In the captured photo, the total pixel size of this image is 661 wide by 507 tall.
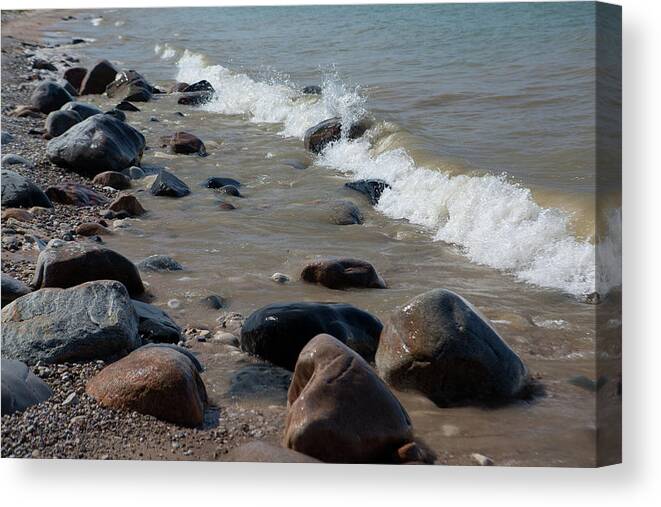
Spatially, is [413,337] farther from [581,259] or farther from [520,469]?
[581,259]

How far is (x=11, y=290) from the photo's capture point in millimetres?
5012

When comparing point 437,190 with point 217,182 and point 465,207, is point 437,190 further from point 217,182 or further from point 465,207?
point 217,182

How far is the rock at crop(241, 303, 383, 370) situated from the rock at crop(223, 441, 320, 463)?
72cm

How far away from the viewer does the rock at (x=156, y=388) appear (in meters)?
4.04

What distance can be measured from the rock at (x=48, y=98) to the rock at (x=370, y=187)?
4.87 meters

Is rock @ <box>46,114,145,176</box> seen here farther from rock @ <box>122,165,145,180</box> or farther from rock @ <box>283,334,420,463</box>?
rock @ <box>283,334,420,463</box>

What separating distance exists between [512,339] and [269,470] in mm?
1800

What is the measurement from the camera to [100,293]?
183 inches

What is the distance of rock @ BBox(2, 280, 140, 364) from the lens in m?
4.44

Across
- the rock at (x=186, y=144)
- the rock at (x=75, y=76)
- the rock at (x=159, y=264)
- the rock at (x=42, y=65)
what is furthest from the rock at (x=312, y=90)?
the rock at (x=42, y=65)

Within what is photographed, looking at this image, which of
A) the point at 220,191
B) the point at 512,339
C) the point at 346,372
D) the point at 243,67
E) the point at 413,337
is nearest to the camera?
the point at 346,372

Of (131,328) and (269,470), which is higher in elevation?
(131,328)

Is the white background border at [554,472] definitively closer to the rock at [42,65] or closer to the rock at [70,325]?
the rock at [70,325]

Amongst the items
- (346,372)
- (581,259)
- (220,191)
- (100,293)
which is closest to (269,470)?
(346,372)
